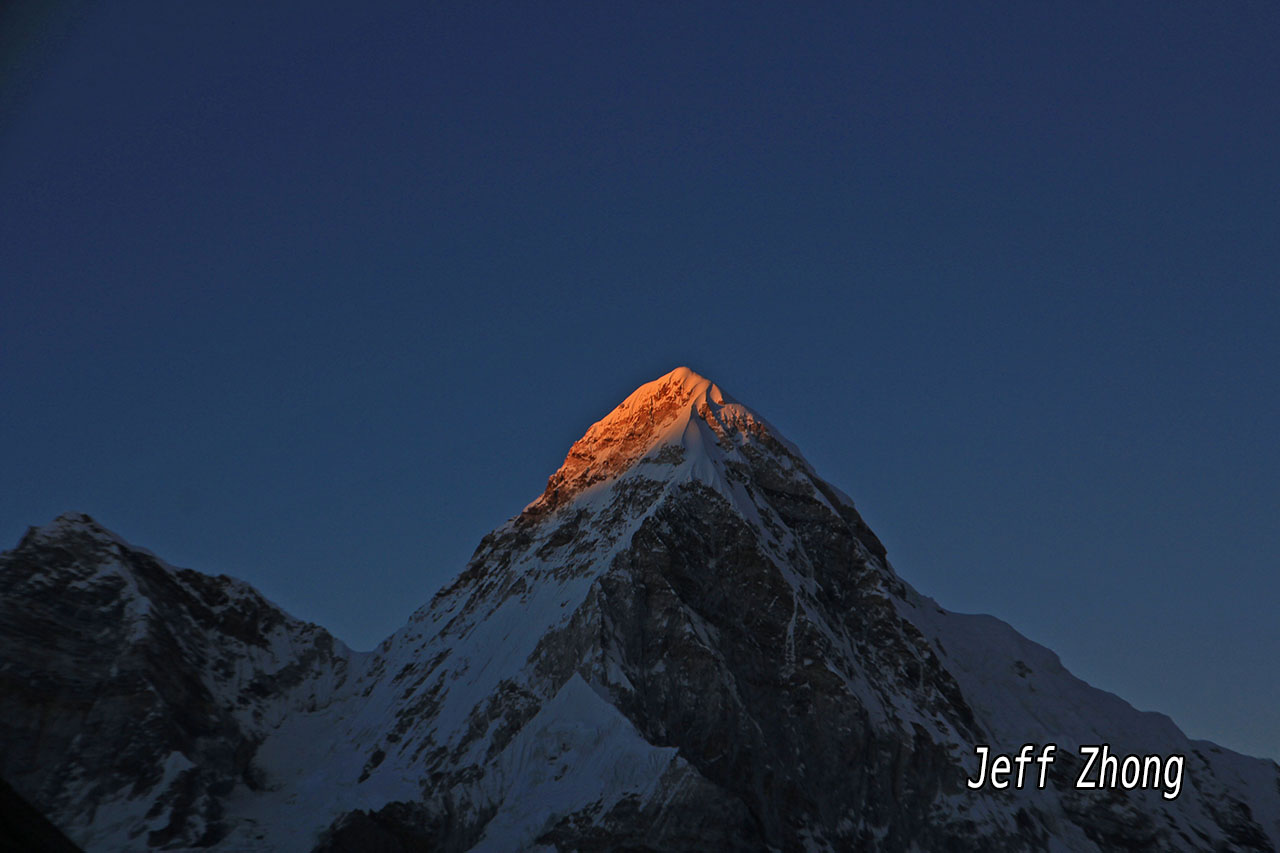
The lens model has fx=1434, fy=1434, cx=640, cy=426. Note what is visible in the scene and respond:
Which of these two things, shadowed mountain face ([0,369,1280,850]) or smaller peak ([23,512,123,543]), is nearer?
shadowed mountain face ([0,369,1280,850])

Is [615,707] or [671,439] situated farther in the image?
[671,439]

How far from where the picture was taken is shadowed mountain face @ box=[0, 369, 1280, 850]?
14300 cm

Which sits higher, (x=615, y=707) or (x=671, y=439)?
(x=671, y=439)

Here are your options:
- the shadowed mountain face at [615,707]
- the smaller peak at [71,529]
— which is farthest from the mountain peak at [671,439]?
the smaller peak at [71,529]

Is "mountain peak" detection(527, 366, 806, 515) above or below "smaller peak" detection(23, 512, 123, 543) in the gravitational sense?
above

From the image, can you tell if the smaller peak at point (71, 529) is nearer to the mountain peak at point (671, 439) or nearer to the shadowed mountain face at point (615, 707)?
the shadowed mountain face at point (615, 707)

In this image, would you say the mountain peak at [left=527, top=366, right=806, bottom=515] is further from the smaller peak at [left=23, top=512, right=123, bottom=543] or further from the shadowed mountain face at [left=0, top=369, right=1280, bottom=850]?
the smaller peak at [left=23, top=512, right=123, bottom=543]

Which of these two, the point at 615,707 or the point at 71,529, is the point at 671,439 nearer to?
the point at 615,707

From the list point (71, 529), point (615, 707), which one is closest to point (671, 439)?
point (615, 707)

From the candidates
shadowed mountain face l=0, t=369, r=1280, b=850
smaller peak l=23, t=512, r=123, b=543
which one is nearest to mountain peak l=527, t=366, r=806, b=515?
shadowed mountain face l=0, t=369, r=1280, b=850

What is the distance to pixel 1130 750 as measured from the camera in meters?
184

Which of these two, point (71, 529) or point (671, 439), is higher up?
point (671, 439)

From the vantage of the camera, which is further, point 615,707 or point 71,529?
point 71,529

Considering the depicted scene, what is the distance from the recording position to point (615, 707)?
14325 cm
